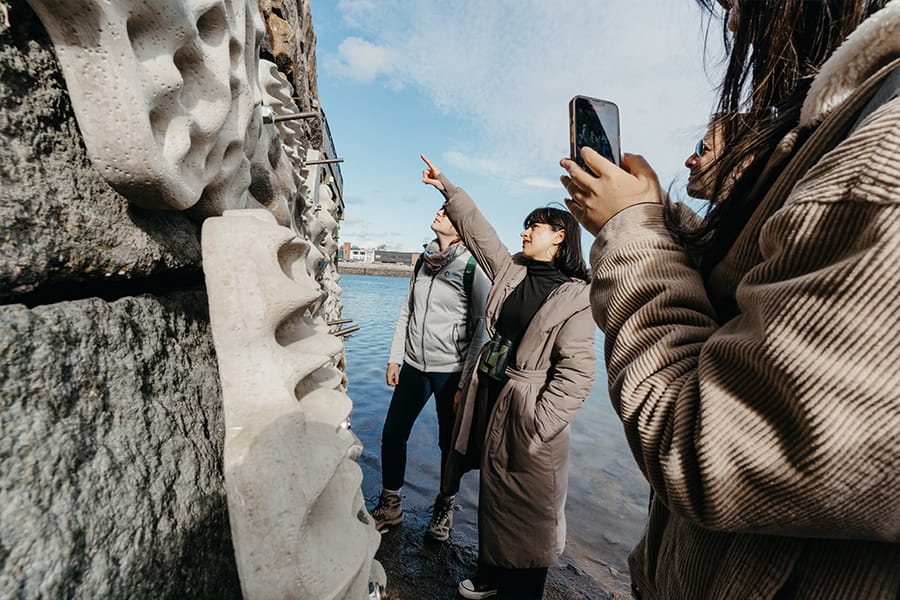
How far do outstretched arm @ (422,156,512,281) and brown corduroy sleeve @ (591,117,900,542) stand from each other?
7.06 feet

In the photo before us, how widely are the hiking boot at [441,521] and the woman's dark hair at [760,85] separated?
2.99 metres

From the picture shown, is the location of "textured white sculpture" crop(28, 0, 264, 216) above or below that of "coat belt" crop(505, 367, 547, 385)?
above

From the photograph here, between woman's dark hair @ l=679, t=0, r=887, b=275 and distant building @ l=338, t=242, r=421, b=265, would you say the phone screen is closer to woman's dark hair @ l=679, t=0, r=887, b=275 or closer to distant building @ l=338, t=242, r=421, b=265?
woman's dark hair @ l=679, t=0, r=887, b=275

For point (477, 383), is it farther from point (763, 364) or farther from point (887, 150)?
point (887, 150)

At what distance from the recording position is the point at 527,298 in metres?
2.74

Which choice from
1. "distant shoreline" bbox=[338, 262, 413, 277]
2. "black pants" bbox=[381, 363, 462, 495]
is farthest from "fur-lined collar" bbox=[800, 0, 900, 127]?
"distant shoreline" bbox=[338, 262, 413, 277]

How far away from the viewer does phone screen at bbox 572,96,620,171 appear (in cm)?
128

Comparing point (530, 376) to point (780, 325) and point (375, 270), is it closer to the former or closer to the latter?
point (780, 325)

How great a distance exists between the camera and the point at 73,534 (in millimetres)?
673

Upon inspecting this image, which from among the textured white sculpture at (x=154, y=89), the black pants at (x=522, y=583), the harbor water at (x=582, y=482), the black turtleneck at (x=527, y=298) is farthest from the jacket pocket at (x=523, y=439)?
the textured white sculpture at (x=154, y=89)

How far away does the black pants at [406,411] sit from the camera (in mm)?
3352

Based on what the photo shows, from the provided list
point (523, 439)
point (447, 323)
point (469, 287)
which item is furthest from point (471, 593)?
point (469, 287)

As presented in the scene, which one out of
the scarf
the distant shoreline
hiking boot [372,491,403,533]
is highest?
the scarf

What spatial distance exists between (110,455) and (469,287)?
109 inches
